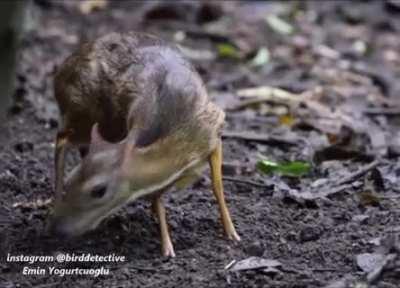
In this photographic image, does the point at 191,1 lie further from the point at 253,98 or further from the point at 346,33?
the point at 253,98

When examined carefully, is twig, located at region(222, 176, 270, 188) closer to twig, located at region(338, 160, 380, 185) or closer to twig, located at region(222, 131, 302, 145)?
twig, located at region(338, 160, 380, 185)

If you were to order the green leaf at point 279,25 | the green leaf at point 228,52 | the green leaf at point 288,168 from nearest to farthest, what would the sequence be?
the green leaf at point 288,168 → the green leaf at point 228,52 → the green leaf at point 279,25

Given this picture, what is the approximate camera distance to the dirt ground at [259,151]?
4.49 m

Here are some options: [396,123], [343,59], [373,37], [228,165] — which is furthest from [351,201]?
[373,37]

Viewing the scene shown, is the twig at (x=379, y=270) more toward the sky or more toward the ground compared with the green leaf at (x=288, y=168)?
more toward the ground

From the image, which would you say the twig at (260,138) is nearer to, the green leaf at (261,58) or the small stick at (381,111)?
the small stick at (381,111)

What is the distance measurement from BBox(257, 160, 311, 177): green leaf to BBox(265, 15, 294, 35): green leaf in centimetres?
418

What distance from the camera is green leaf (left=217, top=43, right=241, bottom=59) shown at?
9.23m

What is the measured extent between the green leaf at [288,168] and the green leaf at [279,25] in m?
4.18

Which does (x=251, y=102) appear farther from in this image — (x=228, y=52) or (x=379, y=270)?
(x=379, y=270)

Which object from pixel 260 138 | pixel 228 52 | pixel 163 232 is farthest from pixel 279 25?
pixel 163 232

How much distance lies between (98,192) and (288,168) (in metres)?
2.05

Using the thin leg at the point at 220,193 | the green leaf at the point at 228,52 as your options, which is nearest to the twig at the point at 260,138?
the thin leg at the point at 220,193

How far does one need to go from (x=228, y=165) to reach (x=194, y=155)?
159 centimetres
